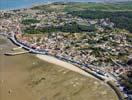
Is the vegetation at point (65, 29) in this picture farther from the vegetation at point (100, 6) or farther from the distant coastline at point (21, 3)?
the distant coastline at point (21, 3)

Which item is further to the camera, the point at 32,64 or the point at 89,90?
the point at 32,64

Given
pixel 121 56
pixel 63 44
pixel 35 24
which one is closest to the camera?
pixel 121 56

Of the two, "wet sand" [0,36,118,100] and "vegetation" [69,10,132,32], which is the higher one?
"wet sand" [0,36,118,100]

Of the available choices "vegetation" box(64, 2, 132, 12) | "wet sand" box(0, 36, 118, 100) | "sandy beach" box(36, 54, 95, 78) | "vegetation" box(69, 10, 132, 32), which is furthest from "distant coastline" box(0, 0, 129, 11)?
"wet sand" box(0, 36, 118, 100)

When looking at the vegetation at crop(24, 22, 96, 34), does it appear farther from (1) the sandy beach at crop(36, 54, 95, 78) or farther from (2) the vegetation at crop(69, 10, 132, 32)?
(1) the sandy beach at crop(36, 54, 95, 78)

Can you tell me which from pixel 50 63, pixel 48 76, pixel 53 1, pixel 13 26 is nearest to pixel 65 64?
pixel 50 63

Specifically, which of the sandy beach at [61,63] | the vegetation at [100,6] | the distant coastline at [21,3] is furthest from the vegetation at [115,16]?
the sandy beach at [61,63]

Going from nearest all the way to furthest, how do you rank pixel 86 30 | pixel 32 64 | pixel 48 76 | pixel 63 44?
pixel 48 76 < pixel 32 64 < pixel 63 44 < pixel 86 30

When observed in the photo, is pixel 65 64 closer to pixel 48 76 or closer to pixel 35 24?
pixel 48 76
